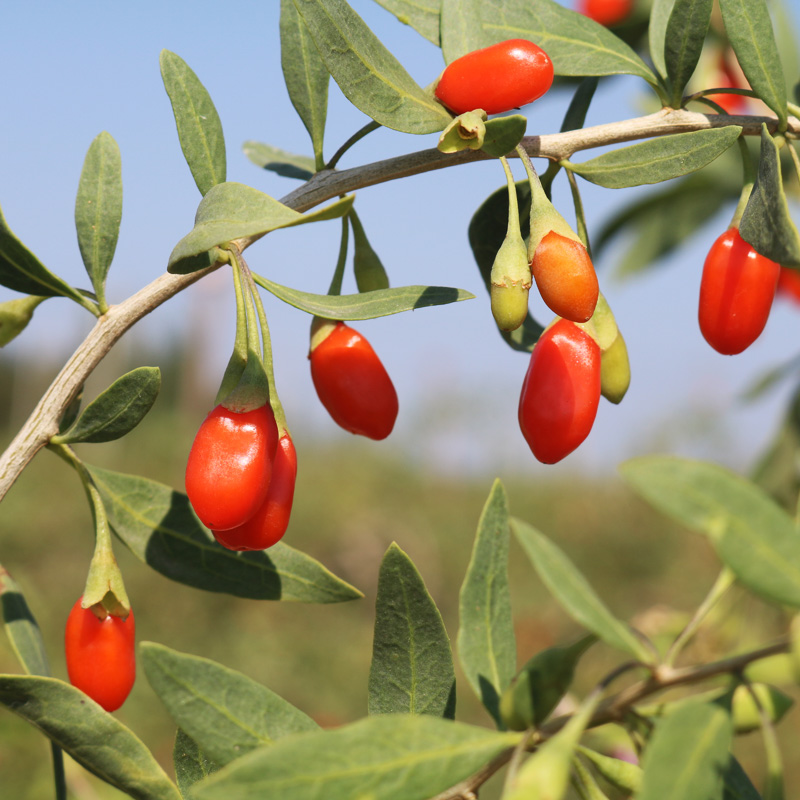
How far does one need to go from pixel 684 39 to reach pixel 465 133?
0.26 meters

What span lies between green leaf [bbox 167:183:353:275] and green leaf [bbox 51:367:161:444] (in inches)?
5.6

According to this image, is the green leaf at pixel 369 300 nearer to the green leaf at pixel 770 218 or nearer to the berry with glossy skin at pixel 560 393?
the berry with glossy skin at pixel 560 393

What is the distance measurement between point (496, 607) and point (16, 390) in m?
7.44

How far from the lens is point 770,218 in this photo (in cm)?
59

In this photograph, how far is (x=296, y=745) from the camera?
1.24ft

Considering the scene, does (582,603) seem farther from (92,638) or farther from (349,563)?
(349,563)

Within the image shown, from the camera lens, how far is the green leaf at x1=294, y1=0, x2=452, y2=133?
1.89 feet

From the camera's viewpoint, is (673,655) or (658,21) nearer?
(673,655)

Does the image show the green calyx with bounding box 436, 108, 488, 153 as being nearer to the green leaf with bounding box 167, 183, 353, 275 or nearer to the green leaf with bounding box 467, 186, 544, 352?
the green leaf with bounding box 167, 183, 353, 275

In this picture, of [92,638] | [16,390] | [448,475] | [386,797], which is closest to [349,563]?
[448,475]

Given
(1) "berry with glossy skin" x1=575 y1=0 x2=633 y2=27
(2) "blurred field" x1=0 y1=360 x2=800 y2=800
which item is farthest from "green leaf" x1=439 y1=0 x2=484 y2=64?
(2) "blurred field" x1=0 y1=360 x2=800 y2=800

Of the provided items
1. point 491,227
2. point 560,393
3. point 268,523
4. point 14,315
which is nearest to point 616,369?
point 560,393

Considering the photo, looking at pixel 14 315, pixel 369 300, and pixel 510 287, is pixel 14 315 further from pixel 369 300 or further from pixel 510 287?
pixel 510 287

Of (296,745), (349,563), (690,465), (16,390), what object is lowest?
(349,563)
